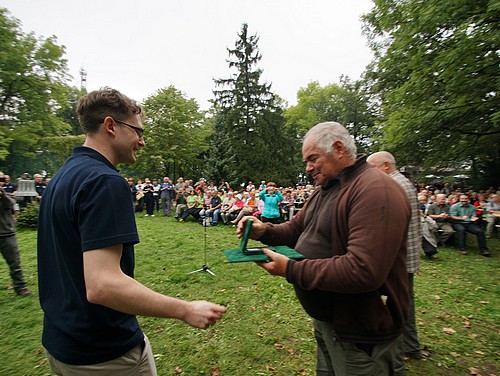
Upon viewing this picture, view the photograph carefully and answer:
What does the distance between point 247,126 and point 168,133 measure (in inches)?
367

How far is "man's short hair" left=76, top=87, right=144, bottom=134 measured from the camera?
4.73 ft

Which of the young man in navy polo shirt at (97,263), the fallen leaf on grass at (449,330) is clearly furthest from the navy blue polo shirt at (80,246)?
the fallen leaf on grass at (449,330)

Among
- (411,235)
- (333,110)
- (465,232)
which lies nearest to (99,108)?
(411,235)

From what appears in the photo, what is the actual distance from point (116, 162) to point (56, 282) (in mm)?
703

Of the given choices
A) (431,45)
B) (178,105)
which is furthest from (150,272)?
(178,105)

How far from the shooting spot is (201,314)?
129 cm

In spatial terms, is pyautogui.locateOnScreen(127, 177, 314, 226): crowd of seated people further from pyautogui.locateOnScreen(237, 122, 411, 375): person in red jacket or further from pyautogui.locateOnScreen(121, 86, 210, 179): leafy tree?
pyautogui.locateOnScreen(121, 86, 210, 179): leafy tree

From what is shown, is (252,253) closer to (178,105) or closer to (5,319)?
(5,319)

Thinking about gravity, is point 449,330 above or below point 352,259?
below

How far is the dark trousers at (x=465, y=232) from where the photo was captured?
860cm

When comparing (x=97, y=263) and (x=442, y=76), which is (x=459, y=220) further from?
(x=97, y=263)

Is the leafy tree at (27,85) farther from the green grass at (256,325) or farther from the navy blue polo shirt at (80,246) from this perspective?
the navy blue polo shirt at (80,246)

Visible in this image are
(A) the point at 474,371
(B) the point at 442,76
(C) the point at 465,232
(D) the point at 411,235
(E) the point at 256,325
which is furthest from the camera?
(C) the point at 465,232

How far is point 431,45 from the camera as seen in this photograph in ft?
29.9
